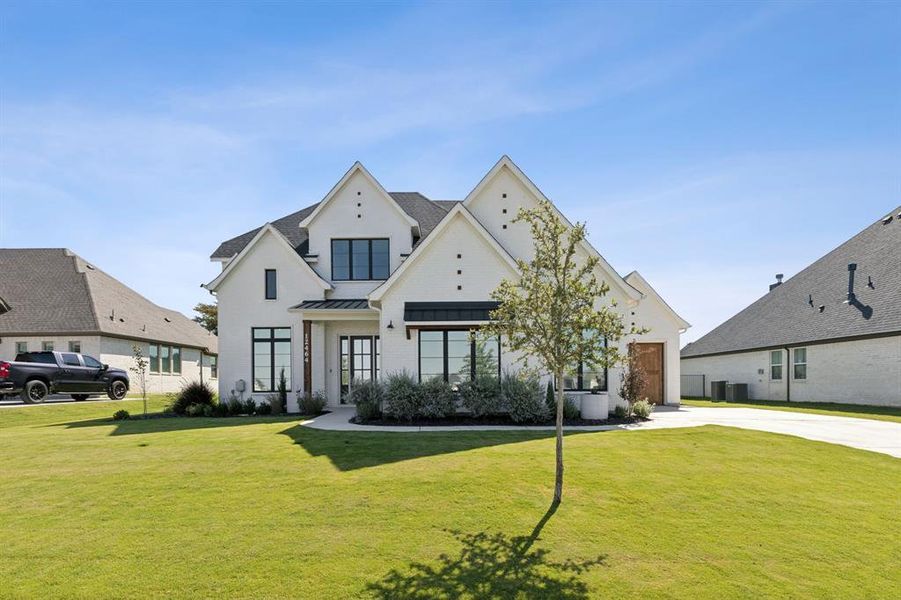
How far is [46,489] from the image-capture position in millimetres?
7941

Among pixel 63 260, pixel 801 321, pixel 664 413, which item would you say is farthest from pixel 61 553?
pixel 63 260

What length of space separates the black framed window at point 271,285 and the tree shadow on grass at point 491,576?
15.9 meters

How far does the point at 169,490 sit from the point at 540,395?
9.83 m

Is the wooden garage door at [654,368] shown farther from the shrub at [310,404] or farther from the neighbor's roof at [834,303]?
the shrub at [310,404]

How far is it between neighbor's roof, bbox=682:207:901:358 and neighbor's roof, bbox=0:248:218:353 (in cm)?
3581

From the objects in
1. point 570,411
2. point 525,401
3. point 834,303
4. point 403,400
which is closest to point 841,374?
point 834,303

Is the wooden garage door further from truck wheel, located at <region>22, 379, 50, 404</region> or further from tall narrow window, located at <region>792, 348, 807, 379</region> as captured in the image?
truck wheel, located at <region>22, 379, 50, 404</region>

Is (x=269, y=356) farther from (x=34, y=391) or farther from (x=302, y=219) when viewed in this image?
(x=34, y=391)

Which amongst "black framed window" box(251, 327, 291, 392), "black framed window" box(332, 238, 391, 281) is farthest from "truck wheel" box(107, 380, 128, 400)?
"black framed window" box(332, 238, 391, 281)

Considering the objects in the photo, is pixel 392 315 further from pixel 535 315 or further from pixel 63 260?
pixel 63 260

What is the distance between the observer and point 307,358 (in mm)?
18547

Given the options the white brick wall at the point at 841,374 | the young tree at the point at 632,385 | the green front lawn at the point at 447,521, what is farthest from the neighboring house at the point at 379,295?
the white brick wall at the point at 841,374

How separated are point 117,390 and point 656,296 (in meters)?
25.9

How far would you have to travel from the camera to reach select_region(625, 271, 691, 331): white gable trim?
2173cm
